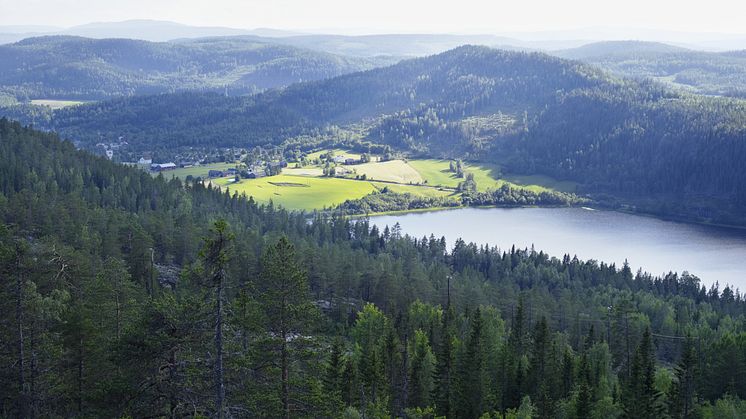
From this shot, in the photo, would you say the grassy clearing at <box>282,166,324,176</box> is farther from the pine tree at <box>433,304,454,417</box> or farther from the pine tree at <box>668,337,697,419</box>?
the pine tree at <box>668,337,697,419</box>

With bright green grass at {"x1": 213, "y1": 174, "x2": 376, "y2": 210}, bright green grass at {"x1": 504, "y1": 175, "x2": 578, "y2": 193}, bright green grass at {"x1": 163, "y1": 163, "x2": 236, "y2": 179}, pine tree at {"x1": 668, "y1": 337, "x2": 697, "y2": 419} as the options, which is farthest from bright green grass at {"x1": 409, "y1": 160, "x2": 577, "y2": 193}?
pine tree at {"x1": 668, "y1": 337, "x2": 697, "y2": 419}

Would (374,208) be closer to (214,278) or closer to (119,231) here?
(119,231)

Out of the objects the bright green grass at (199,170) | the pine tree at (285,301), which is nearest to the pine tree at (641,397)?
the pine tree at (285,301)

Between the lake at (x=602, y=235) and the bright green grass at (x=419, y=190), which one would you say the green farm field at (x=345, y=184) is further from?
the lake at (x=602, y=235)

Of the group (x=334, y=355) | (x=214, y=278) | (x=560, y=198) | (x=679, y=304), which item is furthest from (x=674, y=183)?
(x=214, y=278)

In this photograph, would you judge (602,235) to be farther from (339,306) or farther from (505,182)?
(339,306)

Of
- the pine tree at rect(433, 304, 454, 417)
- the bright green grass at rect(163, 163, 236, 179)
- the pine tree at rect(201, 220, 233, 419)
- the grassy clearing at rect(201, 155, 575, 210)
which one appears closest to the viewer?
the pine tree at rect(201, 220, 233, 419)

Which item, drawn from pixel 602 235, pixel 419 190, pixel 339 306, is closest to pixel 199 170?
pixel 419 190
